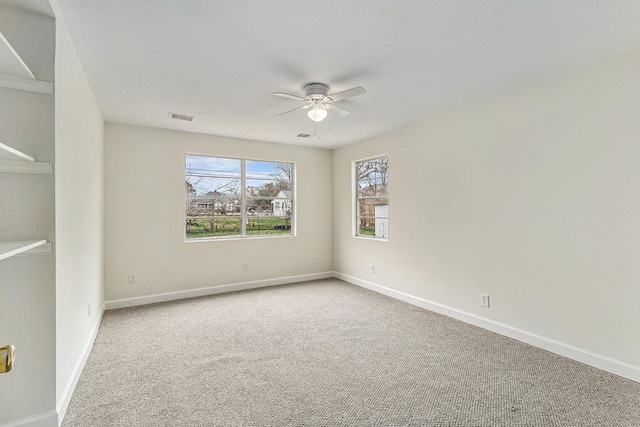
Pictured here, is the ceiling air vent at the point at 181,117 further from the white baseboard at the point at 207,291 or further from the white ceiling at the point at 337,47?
the white baseboard at the point at 207,291

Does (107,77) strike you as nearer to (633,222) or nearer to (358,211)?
(358,211)

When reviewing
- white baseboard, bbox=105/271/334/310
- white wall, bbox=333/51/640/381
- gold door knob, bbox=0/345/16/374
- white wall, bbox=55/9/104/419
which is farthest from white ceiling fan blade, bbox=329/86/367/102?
white baseboard, bbox=105/271/334/310

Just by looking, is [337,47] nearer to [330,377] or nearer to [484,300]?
[330,377]

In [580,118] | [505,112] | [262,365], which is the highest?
[505,112]

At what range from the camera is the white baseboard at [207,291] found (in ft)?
13.9

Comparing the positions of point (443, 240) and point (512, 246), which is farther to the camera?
point (443, 240)

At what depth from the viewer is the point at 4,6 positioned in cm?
170

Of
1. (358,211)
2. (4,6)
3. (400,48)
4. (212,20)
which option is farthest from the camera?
(358,211)

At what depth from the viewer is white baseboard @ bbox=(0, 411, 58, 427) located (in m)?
1.73

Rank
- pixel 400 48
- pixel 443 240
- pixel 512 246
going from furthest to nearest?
1. pixel 443 240
2. pixel 512 246
3. pixel 400 48

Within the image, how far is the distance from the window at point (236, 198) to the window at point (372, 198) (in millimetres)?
1185

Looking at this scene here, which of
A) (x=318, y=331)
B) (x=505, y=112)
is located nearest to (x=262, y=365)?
(x=318, y=331)

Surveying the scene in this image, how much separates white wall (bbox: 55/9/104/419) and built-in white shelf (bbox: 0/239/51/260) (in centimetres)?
10

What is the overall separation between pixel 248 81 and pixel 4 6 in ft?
5.07
